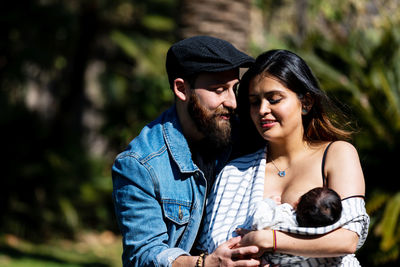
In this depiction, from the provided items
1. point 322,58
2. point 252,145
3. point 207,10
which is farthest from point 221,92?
point 322,58

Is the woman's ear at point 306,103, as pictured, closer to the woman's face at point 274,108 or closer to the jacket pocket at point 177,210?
the woman's face at point 274,108

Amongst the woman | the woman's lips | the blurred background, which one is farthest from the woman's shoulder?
the blurred background

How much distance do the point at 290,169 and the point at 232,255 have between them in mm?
630

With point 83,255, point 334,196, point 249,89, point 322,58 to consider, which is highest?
point 322,58

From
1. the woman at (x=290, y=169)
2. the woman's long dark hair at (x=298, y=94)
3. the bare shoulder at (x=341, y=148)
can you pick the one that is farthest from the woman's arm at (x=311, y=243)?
the woman's long dark hair at (x=298, y=94)

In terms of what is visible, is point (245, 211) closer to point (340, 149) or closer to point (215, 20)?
point (340, 149)

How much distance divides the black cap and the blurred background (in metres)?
2.34

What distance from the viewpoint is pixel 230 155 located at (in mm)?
3359

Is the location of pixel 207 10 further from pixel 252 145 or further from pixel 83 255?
pixel 83 255

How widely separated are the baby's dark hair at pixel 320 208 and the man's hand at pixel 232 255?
301mm

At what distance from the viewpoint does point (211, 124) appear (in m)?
3.17

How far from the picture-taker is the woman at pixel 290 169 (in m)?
2.62

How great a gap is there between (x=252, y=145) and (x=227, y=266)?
0.91m

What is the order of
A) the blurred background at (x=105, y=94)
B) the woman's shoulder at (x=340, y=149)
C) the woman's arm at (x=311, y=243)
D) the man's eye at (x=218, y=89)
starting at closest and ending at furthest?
the woman's arm at (x=311, y=243), the woman's shoulder at (x=340, y=149), the man's eye at (x=218, y=89), the blurred background at (x=105, y=94)
